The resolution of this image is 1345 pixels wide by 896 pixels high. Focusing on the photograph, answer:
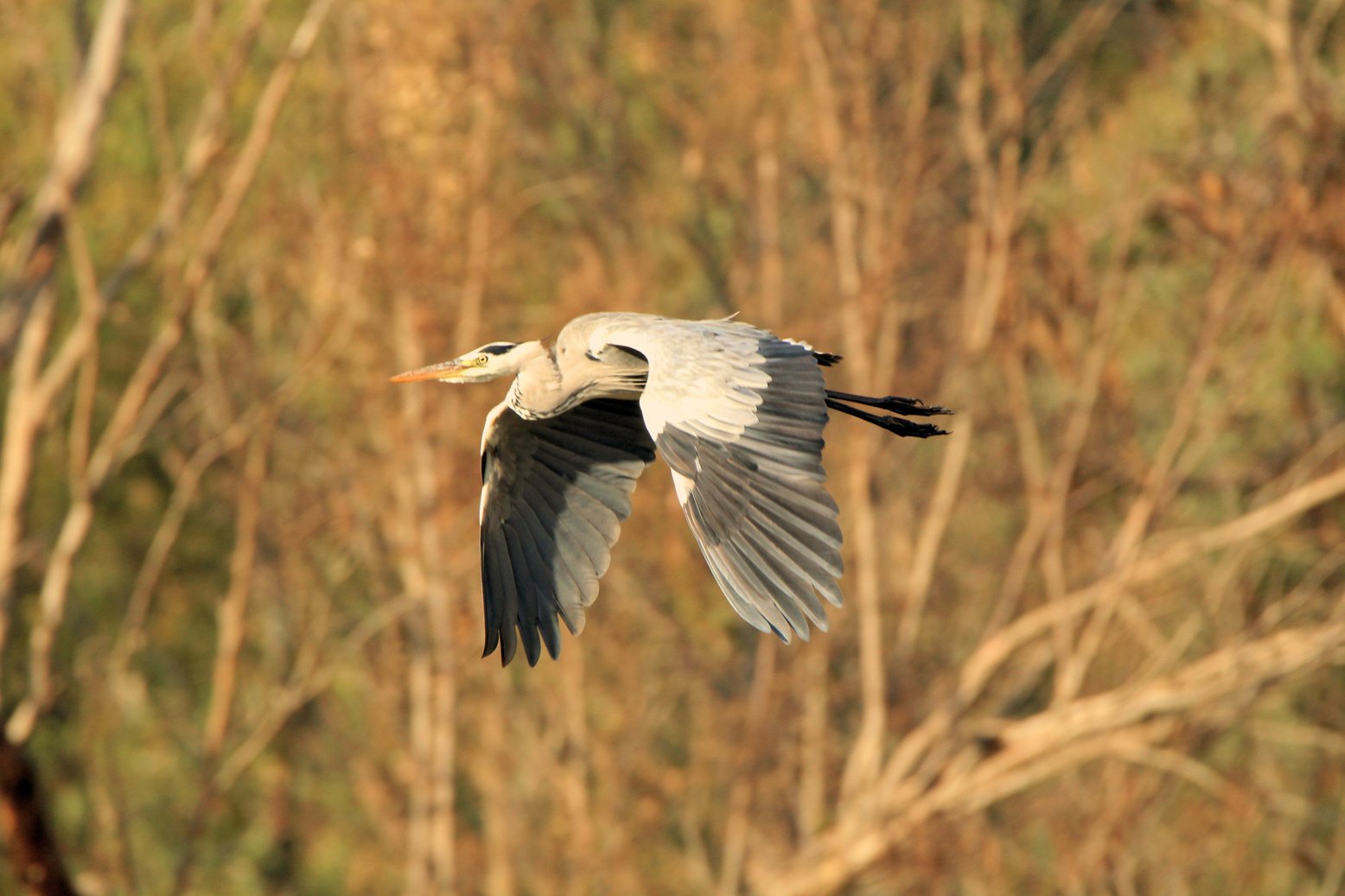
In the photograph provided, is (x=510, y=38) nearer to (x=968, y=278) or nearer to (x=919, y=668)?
(x=968, y=278)

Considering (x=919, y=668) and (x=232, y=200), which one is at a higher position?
(x=232, y=200)

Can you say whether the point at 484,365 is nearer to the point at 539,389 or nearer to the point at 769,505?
the point at 539,389

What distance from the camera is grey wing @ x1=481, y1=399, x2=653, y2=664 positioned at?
6629 millimetres

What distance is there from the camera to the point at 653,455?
6.90 meters

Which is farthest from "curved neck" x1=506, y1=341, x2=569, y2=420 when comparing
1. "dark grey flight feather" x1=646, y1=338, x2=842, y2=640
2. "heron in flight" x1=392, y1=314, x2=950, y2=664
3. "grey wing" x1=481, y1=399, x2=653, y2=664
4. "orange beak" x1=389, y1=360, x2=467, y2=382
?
"dark grey flight feather" x1=646, y1=338, x2=842, y2=640

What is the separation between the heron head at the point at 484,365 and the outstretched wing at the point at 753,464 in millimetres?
893

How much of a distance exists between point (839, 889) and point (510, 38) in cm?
619

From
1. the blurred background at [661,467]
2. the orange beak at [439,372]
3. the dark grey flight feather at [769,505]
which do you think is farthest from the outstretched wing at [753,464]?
the blurred background at [661,467]

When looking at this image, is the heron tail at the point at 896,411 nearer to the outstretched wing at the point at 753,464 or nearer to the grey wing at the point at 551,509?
the outstretched wing at the point at 753,464

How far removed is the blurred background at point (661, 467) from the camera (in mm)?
12031

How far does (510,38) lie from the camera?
1416 cm

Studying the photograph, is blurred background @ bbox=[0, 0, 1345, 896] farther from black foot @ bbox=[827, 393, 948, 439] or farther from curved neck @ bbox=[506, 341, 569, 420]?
black foot @ bbox=[827, 393, 948, 439]

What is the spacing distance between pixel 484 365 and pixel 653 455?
67 cm

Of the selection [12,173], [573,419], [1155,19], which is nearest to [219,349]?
[12,173]
